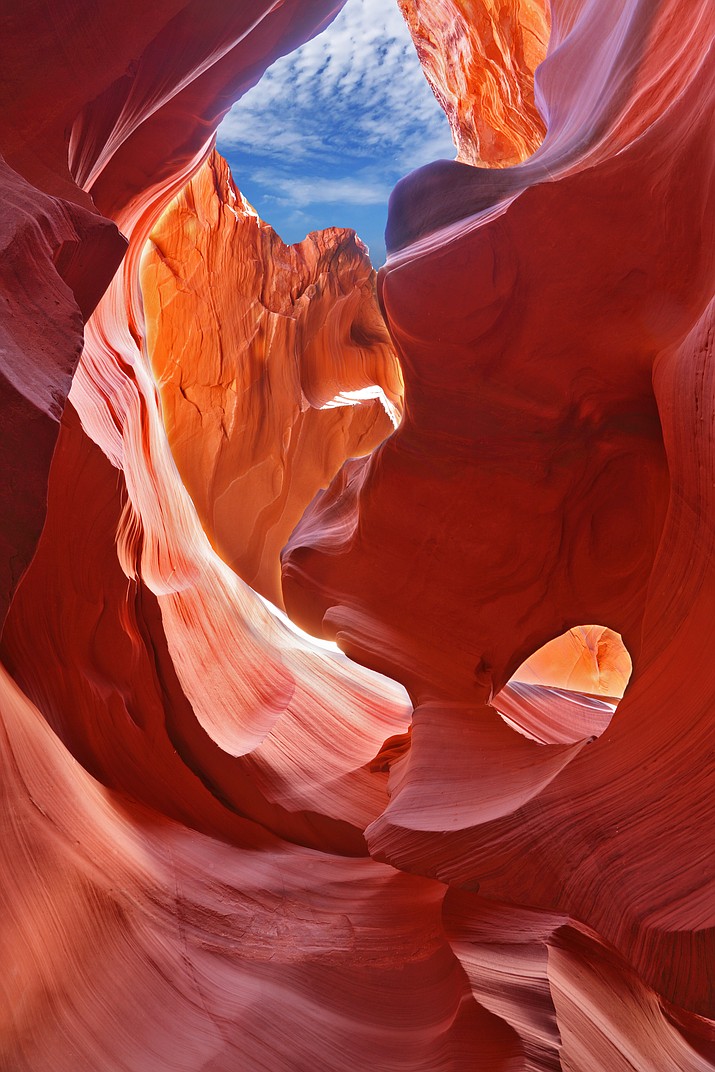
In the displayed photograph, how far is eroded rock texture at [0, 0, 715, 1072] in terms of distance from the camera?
2.50 m

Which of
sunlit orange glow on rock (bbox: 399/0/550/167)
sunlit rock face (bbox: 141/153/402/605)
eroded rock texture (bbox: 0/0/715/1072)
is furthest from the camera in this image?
sunlit rock face (bbox: 141/153/402/605)

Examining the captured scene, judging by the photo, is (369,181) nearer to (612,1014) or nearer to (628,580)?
(628,580)

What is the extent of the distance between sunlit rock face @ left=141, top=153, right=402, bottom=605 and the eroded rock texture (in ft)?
6.68

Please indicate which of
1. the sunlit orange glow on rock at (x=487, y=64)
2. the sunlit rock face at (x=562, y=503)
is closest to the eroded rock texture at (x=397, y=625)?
the sunlit rock face at (x=562, y=503)

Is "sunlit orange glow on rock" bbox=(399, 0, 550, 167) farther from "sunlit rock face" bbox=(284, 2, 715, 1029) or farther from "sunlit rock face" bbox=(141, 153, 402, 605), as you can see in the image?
"sunlit rock face" bbox=(141, 153, 402, 605)

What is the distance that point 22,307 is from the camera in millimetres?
2281

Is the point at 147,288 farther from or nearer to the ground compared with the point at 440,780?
farther from the ground

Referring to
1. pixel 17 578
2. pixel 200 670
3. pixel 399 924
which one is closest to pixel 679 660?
pixel 399 924

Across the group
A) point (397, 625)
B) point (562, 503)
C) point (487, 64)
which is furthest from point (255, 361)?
point (562, 503)

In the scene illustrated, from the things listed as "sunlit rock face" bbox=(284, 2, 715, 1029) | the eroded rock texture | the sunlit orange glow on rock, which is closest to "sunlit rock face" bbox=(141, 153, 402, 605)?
the eroded rock texture

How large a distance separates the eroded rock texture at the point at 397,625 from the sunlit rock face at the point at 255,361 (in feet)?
6.68

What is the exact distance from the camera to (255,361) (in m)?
8.57

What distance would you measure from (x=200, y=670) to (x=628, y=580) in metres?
2.77

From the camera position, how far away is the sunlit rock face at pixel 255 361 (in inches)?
306
